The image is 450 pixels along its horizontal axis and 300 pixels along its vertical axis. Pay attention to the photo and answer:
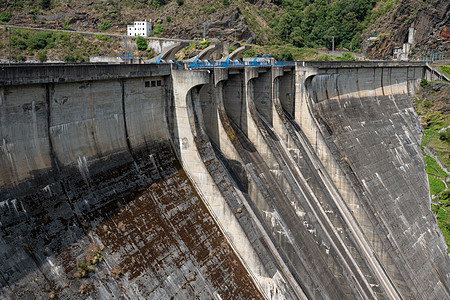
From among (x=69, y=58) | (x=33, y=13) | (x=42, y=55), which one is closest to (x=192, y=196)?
(x=69, y=58)

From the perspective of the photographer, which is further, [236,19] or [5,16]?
[5,16]

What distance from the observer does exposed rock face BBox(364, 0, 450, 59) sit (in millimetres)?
52812

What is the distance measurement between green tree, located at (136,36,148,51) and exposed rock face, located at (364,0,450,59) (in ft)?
136

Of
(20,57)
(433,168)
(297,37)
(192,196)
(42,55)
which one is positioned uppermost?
(297,37)

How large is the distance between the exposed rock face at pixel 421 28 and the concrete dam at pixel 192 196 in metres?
33.8

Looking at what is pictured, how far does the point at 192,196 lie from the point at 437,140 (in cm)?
2939

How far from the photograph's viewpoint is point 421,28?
55094 mm

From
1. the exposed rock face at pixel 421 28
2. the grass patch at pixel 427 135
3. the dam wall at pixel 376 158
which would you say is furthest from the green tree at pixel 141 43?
the grass patch at pixel 427 135

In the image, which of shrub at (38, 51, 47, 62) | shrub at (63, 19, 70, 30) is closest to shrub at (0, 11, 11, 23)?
shrub at (63, 19, 70, 30)

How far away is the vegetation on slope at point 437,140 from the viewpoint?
29.6m

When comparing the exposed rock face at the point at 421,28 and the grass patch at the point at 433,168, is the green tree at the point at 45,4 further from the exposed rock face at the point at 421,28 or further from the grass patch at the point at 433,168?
the grass patch at the point at 433,168

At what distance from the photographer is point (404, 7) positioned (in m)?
60.0

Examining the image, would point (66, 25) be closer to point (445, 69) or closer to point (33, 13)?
point (33, 13)

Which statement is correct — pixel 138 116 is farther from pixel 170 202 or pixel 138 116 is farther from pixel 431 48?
pixel 431 48
